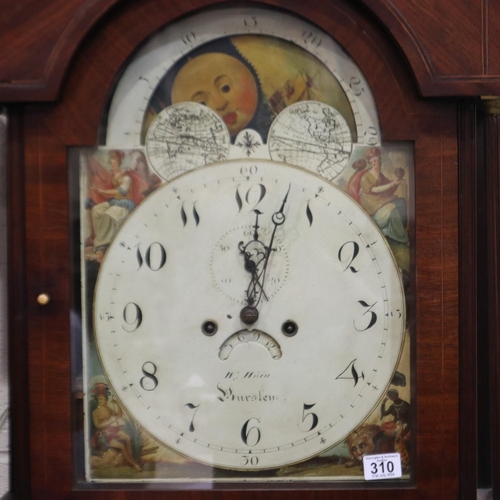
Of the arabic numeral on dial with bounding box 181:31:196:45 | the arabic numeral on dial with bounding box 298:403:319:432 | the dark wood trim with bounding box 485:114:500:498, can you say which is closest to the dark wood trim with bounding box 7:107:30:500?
the arabic numeral on dial with bounding box 181:31:196:45

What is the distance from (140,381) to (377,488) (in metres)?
0.43

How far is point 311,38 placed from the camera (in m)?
1.32

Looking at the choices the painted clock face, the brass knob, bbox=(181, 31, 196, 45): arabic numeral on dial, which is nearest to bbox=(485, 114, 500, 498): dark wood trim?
the painted clock face

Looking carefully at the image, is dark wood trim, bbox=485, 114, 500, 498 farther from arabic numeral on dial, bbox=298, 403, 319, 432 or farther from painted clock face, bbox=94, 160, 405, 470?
arabic numeral on dial, bbox=298, 403, 319, 432

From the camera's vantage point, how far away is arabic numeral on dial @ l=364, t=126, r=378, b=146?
132 centimetres

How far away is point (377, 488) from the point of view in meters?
1.31

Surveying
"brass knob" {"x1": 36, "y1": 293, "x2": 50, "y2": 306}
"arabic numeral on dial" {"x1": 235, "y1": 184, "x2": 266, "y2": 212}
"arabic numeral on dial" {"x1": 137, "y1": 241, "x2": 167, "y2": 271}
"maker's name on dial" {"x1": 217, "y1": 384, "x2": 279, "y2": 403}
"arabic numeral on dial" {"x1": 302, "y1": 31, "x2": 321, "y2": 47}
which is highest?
"arabic numeral on dial" {"x1": 302, "y1": 31, "x2": 321, "y2": 47}

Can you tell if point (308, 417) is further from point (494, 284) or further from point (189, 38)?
point (189, 38)

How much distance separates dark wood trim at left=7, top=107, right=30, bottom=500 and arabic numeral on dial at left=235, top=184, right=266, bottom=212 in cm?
36

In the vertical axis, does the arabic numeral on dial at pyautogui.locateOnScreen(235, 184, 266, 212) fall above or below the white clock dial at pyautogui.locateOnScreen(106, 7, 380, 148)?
below

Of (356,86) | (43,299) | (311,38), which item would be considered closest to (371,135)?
(356,86)

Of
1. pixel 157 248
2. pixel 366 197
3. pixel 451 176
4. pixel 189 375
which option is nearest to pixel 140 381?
pixel 189 375

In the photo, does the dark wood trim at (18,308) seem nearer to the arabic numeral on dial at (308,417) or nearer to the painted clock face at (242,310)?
the painted clock face at (242,310)

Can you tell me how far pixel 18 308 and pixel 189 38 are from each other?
53 cm
